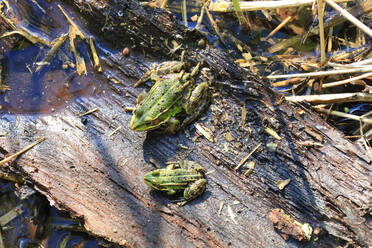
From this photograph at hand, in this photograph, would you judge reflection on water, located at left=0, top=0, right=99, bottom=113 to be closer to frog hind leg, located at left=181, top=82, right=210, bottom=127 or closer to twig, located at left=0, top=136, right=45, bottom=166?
twig, located at left=0, top=136, right=45, bottom=166

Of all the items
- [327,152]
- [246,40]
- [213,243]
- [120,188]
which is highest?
[246,40]

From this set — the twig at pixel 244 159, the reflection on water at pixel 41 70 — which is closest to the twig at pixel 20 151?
the reflection on water at pixel 41 70

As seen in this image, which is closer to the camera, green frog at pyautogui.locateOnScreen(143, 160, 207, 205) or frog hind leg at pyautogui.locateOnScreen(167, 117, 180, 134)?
green frog at pyautogui.locateOnScreen(143, 160, 207, 205)

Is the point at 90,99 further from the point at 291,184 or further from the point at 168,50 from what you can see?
the point at 291,184

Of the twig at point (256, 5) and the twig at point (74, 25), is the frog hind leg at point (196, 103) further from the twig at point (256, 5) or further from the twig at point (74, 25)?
the twig at point (74, 25)

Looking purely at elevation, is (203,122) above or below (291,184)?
above

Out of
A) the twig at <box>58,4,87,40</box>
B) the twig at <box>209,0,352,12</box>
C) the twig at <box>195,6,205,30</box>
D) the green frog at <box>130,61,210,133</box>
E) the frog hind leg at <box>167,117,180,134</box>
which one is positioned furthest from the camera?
the twig at <box>195,6,205,30</box>

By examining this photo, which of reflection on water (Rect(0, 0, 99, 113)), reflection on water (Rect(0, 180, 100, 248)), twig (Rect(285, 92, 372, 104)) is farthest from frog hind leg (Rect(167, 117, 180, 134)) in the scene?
→ reflection on water (Rect(0, 180, 100, 248))

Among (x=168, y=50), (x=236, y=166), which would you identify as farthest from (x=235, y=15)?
(x=236, y=166)

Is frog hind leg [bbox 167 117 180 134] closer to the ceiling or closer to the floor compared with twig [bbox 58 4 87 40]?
closer to the floor
